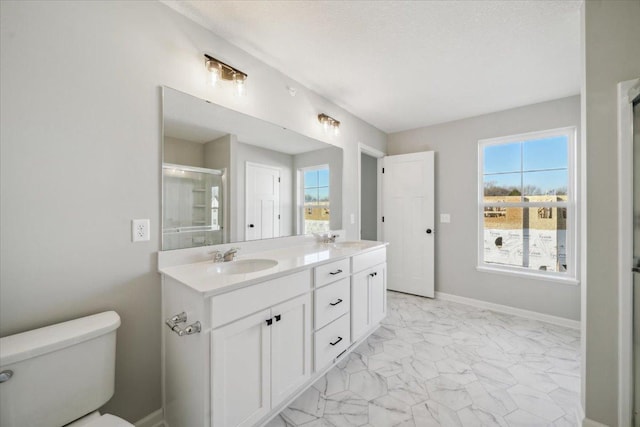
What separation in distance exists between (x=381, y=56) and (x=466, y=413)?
2.55 metres

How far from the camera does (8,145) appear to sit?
103cm

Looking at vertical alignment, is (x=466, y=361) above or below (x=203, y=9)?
below

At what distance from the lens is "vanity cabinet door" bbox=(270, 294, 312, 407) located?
1428 mm

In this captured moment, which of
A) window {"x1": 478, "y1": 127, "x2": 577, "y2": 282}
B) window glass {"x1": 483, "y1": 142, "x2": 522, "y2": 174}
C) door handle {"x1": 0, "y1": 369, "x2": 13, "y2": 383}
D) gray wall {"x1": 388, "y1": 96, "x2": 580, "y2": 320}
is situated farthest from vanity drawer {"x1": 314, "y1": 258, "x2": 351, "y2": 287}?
window glass {"x1": 483, "y1": 142, "x2": 522, "y2": 174}

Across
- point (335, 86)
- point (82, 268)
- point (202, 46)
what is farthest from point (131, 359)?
point (335, 86)

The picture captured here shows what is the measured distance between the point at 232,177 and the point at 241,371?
123cm

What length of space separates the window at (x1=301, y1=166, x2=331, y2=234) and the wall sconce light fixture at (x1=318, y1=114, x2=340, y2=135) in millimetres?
413

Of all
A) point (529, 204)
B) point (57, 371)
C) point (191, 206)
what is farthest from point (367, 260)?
point (529, 204)

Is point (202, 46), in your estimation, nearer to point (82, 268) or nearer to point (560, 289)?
point (82, 268)

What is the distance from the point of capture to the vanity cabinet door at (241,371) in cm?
116

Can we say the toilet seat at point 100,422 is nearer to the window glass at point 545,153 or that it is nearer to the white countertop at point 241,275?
the white countertop at point 241,275

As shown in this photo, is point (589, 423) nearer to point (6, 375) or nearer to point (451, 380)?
point (451, 380)

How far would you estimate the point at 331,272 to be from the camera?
183cm

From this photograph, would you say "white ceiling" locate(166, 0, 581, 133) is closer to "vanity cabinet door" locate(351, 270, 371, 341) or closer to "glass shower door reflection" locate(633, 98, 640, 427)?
"glass shower door reflection" locate(633, 98, 640, 427)
